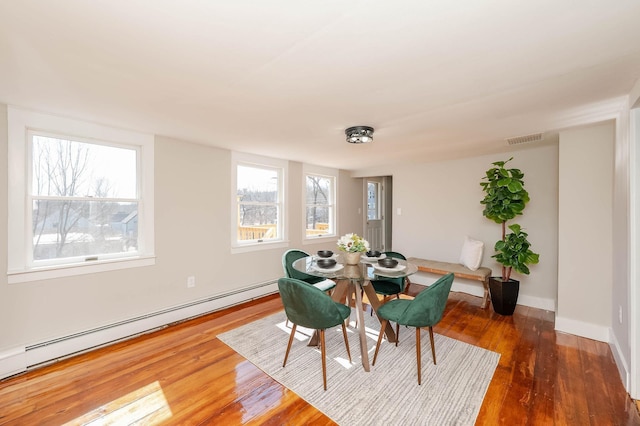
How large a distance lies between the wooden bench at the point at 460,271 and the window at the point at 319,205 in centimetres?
188

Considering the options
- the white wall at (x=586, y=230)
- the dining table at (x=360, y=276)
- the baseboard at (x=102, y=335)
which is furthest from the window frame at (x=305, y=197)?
the white wall at (x=586, y=230)

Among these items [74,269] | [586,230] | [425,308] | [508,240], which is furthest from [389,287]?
[74,269]

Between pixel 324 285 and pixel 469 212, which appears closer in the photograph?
pixel 324 285

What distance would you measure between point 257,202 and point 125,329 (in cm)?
222

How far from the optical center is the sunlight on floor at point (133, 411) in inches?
65.8

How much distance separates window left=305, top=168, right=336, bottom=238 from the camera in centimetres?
500

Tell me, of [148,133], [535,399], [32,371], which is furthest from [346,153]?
[32,371]

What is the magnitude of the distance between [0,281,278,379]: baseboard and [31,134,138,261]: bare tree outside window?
2.48ft

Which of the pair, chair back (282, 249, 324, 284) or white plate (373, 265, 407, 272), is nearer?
white plate (373, 265, 407, 272)

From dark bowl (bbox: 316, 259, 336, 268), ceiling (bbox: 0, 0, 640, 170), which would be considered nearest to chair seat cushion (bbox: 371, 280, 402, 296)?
dark bowl (bbox: 316, 259, 336, 268)

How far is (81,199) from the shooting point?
8.36 feet

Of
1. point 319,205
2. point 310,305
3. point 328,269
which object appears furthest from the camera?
point 319,205

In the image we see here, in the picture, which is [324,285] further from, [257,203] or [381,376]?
[257,203]

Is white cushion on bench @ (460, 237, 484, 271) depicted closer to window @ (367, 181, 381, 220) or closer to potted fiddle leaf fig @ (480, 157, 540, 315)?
potted fiddle leaf fig @ (480, 157, 540, 315)
